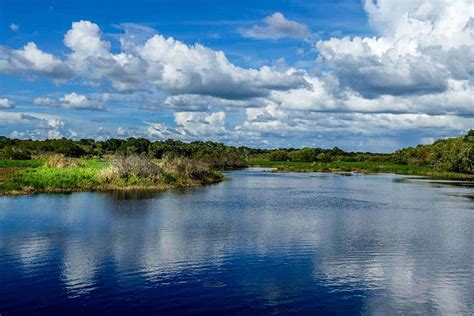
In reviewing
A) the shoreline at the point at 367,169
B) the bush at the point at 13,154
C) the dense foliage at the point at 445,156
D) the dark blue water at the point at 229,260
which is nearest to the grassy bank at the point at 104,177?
the dark blue water at the point at 229,260

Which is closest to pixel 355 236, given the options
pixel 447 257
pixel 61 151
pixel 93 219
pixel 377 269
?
pixel 447 257

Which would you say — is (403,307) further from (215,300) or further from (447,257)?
(447,257)

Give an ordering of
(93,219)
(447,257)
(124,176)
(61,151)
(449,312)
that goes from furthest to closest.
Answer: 1. (61,151)
2. (124,176)
3. (93,219)
4. (447,257)
5. (449,312)

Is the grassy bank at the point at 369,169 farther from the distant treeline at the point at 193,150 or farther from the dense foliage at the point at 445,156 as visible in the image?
the distant treeline at the point at 193,150

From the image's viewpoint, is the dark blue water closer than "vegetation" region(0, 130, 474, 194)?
Yes

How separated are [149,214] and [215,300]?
25.2 m

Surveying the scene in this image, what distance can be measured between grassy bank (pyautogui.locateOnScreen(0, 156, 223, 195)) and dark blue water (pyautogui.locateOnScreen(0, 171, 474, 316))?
13701mm

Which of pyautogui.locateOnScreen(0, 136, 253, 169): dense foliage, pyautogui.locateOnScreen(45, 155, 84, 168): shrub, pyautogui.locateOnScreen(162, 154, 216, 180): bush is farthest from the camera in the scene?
pyautogui.locateOnScreen(0, 136, 253, 169): dense foliage

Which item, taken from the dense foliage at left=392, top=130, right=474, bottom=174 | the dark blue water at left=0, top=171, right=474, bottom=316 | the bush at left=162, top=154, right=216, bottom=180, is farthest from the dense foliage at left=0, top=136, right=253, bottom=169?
the dark blue water at left=0, top=171, right=474, bottom=316

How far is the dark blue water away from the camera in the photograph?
2048 cm

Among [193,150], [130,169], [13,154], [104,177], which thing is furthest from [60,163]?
[193,150]

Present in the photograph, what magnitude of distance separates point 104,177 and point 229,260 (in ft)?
152

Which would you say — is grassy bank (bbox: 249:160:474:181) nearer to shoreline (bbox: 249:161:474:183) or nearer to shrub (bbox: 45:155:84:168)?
shoreline (bbox: 249:161:474:183)

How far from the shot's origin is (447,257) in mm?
29734
